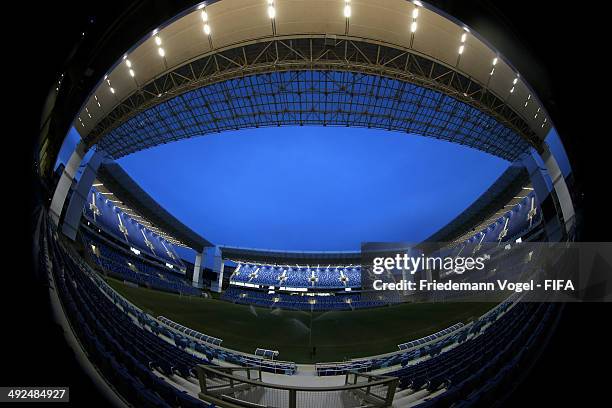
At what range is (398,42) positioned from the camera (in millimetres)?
10953

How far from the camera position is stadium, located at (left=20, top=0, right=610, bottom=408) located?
15.4ft

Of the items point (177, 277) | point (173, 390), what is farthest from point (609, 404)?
point (177, 277)

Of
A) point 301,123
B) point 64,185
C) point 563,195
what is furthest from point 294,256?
point 563,195

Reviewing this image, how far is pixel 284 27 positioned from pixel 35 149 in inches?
399

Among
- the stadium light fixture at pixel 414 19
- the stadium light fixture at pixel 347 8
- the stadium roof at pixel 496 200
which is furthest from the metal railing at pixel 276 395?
the stadium light fixture at pixel 347 8

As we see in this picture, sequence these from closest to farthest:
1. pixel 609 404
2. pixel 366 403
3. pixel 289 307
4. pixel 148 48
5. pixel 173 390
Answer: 1. pixel 609 404
2. pixel 173 390
3. pixel 366 403
4. pixel 148 48
5. pixel 289 307

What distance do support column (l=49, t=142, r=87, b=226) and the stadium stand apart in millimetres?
65

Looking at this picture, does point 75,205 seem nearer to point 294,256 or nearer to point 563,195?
point 563,195

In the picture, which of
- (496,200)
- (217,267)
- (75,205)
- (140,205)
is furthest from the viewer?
(217,267)

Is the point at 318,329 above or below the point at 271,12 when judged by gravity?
below

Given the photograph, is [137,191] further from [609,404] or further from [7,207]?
[609,404]

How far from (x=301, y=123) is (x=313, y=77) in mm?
3317

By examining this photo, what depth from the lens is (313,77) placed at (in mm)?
16703

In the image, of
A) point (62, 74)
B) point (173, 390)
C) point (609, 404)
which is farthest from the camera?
point (173, 390)
